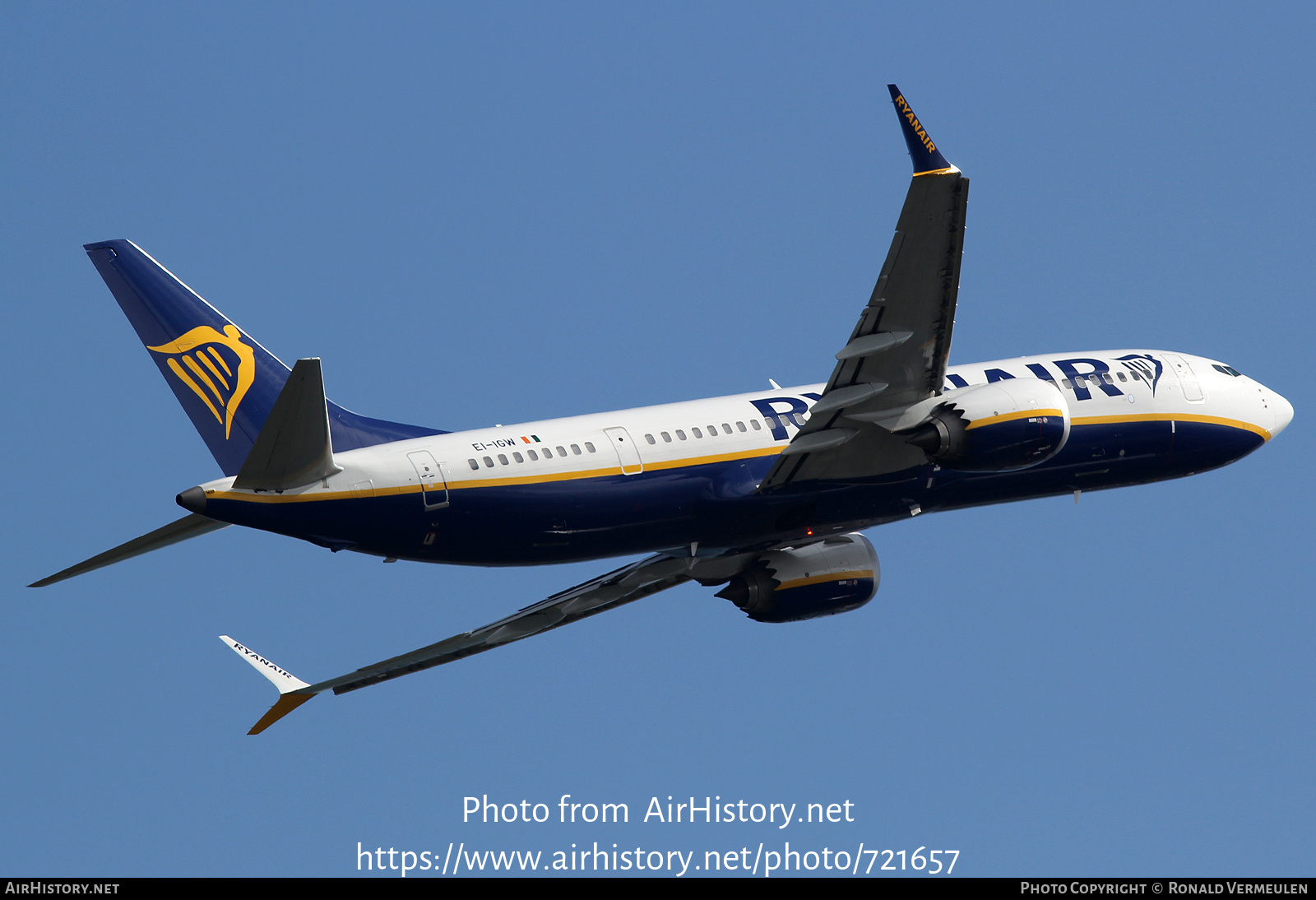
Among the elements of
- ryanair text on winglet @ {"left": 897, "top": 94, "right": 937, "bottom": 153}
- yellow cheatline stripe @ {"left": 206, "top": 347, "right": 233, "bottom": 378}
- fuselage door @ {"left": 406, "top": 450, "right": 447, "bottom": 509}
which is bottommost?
fuselage door @ {"left": 406, "top": 450, "right": 447, "bottom": 509}

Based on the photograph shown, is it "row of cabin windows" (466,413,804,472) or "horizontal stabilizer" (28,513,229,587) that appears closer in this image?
"horizontal stabilizer" (28,513,229,587)

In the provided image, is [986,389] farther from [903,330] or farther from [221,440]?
[221,440]

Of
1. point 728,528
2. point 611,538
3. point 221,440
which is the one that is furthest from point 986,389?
point 221,440

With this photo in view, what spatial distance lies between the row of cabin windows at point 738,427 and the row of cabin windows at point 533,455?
1467 millimetres

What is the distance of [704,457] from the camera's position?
1500 inches

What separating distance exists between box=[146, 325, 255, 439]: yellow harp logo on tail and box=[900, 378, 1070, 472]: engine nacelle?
47.1 feet

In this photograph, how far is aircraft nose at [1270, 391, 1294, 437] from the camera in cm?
4500

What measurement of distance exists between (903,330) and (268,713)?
58.4ft

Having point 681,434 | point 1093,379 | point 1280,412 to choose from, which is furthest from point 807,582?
point 1280,412

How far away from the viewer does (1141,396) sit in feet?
139

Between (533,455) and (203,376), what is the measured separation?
23.7 ft

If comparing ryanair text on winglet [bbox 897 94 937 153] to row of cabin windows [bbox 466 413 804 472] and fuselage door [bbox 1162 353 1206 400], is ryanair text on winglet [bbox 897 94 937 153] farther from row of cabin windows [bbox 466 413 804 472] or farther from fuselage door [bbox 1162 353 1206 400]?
fuselage door [bbox 1162 353 1206 400]

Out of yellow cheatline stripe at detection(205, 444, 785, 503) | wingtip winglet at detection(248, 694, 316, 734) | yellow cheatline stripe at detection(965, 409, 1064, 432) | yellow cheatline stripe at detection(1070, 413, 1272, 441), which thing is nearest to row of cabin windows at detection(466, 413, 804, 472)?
yellow cheatline stripe at detection(205, 444, 785, 503)
